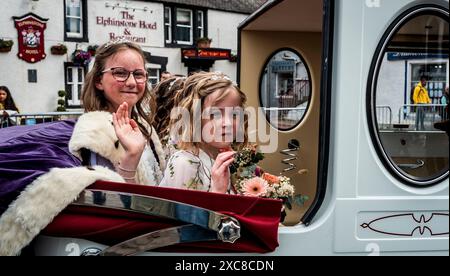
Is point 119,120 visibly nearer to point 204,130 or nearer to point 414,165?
point 204,130

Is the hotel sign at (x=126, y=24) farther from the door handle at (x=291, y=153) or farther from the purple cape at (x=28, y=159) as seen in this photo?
the door handle at (x=291, y=153)

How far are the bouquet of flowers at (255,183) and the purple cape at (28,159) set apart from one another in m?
0.62

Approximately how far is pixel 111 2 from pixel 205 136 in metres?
1.60

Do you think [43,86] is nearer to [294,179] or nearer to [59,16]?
[59,16]

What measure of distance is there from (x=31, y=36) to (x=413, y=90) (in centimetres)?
225

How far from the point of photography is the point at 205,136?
5.99 feet

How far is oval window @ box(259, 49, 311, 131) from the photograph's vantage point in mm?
3619

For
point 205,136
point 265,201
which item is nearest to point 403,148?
point 265,201

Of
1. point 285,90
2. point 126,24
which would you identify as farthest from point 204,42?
point 126,24

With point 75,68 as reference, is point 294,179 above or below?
below

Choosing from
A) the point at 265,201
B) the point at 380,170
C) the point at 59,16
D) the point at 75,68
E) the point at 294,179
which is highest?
the point at 59,16

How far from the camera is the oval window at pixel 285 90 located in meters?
3.62

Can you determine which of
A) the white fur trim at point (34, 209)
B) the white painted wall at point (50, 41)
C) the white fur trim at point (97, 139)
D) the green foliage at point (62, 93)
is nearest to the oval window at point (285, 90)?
the white painted wall at point (50, 41)

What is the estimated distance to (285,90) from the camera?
147 inches
